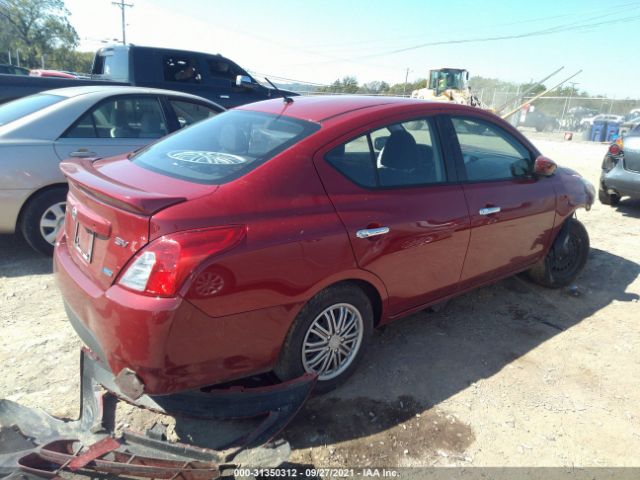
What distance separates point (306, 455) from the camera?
2404mm

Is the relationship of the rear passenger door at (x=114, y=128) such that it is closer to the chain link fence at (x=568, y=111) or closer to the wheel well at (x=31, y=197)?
the wheel well at (x=31, y=197)

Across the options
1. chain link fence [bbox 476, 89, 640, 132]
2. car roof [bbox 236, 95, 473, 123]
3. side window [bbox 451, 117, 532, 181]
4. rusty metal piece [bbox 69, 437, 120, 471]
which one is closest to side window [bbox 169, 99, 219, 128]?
car roof [bbox 236, 95, 473, 123]

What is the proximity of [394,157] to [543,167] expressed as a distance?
1.46m

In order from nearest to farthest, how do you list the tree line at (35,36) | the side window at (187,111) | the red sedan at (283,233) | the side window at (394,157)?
the red sedan at (283,233), the side window at (394,157), the side window at (187,111), the tree line at (35,36)

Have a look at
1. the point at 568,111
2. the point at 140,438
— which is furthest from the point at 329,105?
the point at 568,111

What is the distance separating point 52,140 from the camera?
435cm

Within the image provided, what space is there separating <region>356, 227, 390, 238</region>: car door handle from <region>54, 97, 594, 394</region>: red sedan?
1 cm

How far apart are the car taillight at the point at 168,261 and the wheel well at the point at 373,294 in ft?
2.92

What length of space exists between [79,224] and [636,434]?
130 inches

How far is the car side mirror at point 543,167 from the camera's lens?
3715 millimetres

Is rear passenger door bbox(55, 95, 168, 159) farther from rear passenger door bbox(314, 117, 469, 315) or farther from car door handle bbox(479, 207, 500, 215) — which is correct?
car door handle bbox(479, 207, 500, 215)

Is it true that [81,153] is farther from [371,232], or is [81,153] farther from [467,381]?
[467,381]

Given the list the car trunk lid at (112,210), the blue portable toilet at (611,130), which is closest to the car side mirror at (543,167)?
the car trunk lid at (112,210)

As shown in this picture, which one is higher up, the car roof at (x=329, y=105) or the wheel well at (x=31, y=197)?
the car roof at (x=329, y=105)
